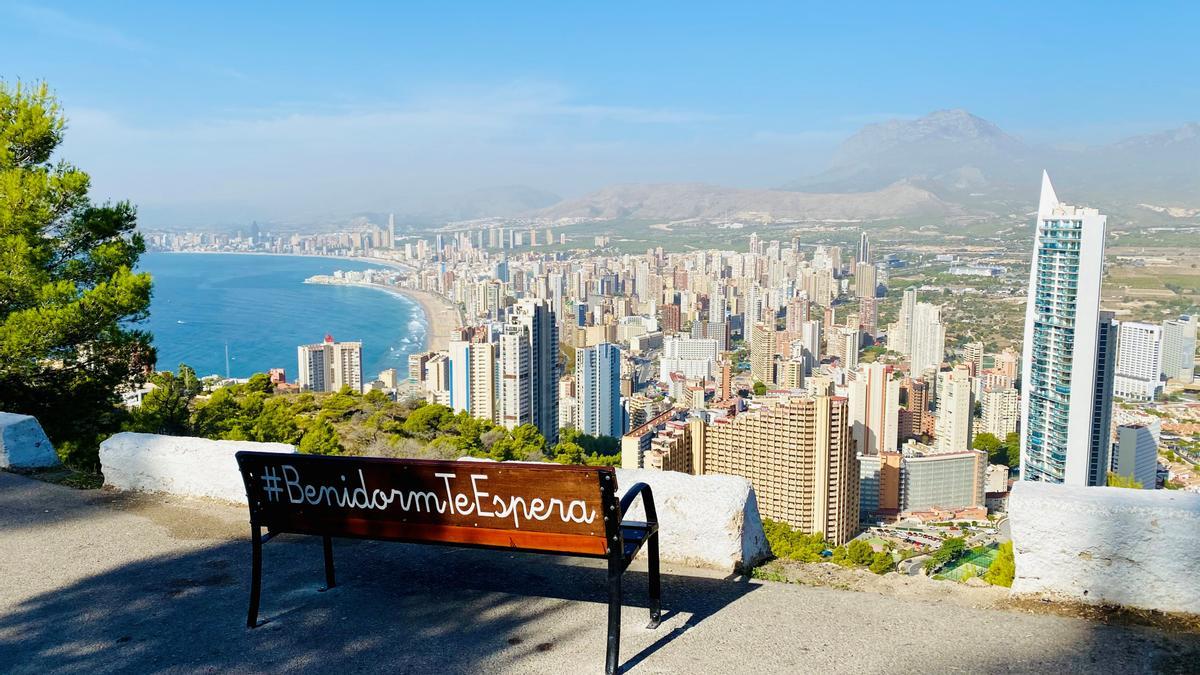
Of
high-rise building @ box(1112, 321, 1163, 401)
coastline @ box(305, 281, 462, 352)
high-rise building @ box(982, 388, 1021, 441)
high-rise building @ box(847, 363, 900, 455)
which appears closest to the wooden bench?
high-rise building @ box(847, 363, 900, 455)

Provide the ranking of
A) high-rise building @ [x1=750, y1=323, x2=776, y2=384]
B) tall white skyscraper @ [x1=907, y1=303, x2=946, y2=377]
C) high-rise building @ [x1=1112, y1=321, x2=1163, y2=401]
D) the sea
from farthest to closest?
tall white skyscraper @ [x1=907, y1=303, x2=946, y2=377] < high-rise building @ [x1=750, y1=323, x2=776, y2=384] < the sea < high-rise building @ [x1=1112, y1=321, x2=1163, y2=401]

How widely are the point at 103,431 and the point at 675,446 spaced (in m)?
16.2

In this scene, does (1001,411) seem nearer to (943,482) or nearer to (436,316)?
(943,482)

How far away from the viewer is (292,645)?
2656 mm

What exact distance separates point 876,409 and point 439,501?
34.9 meters

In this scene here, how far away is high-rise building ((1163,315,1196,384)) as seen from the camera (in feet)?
139

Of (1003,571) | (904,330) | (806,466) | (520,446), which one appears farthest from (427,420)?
(904,330)

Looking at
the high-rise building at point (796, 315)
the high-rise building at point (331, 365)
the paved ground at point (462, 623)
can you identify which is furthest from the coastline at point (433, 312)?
the paved ground at point (462, 623)

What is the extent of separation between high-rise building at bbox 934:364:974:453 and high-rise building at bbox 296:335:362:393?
82.6 ft

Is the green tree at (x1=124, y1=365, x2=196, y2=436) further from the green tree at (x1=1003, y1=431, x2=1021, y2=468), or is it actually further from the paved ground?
the green tree at (x1=1003, y1=431, x2=1021, y2=468)

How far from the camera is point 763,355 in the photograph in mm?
55625

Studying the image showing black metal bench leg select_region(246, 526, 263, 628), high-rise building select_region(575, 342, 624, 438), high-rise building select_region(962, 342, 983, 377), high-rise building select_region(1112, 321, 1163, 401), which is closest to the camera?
black metal bench leg select_region(246, 526, 263, 628)

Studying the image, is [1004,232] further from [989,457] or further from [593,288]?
[989,457]

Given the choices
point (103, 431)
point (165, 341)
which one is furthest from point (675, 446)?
point (165, 341)
